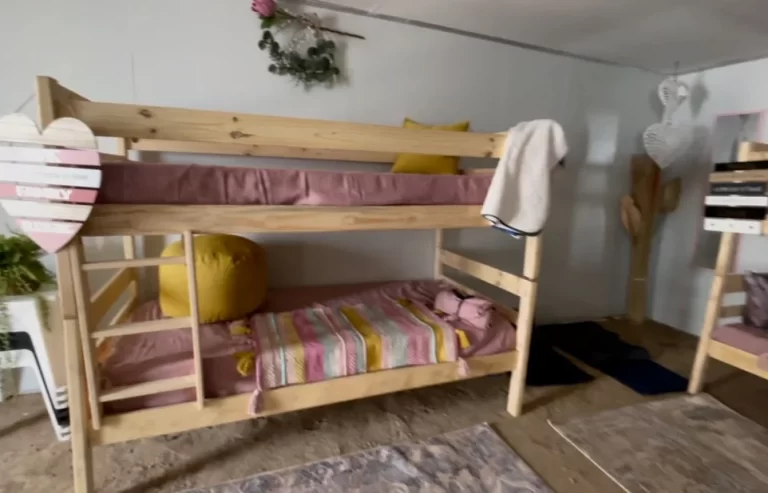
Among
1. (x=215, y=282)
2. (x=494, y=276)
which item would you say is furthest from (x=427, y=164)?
(x=215, y=282)

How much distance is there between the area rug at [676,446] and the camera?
179 cm

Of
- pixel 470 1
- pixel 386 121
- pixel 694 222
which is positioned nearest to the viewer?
pixel 470 1

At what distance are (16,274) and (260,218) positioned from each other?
117 cm

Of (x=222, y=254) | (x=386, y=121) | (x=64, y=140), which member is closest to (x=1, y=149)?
(x=64, y=140)

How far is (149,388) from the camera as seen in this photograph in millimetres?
1519

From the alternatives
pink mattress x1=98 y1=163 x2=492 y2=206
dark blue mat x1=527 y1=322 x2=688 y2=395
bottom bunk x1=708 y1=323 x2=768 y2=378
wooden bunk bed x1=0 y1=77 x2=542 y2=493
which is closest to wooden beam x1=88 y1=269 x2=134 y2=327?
wooden bunk bed x1=0 y1=77 x2=542 y2=493

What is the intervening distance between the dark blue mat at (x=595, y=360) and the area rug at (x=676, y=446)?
21cm

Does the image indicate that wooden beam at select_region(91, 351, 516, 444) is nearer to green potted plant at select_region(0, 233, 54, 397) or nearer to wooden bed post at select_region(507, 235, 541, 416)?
wooden bed post at select_region(507, 235, 541, 416)

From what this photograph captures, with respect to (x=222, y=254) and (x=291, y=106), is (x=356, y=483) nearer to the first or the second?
(x=222, y=254)

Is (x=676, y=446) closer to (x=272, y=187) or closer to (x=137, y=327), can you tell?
(x=272, y=187)

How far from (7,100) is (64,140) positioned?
1.28 m

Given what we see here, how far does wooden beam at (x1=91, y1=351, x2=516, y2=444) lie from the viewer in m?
1.54

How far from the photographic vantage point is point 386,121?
2.79 meters

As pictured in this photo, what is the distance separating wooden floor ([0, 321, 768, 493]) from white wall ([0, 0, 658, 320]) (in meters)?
0.92
